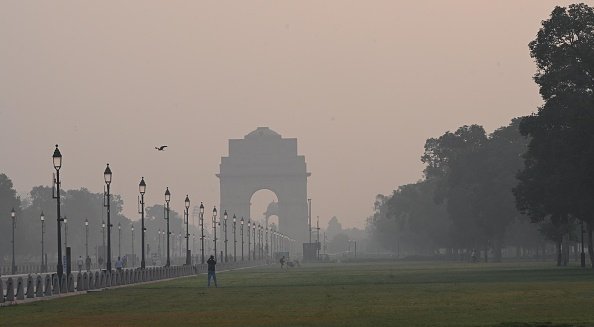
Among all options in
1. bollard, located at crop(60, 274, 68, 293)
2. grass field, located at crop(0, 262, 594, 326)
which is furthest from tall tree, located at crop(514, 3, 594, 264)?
bollard, located at crop(60, 274, 68, 293)

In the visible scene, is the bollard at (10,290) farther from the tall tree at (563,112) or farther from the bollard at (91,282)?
the tall tree at (563,112)

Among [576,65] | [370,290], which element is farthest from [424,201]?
[370,290]

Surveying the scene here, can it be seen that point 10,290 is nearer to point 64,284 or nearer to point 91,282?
point 64,284

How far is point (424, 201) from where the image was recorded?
562 feet

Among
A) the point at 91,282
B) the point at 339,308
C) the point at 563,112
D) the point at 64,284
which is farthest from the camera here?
the point at 563,112

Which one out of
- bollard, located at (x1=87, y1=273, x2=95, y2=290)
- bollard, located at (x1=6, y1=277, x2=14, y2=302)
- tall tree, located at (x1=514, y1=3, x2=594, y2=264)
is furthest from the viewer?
tall tree, located at (x1=514, y1=3, x2=594, y2=264)

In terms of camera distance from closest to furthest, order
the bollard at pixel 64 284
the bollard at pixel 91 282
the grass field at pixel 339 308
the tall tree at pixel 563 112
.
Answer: the grass field at pixel 339 308 → the bollard at pixel 64 284 → the bollard at pixel 91 282 → the tall tree at pixel 563 112

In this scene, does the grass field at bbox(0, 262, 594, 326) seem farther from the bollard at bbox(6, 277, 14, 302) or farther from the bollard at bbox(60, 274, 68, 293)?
the bollard at bbox(60, 274, 68, 293)

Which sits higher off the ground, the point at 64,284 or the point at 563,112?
the point at 563,112

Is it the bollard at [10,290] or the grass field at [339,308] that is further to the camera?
the bollard at [10,290]

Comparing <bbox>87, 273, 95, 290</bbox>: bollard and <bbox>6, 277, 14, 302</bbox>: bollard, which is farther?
<bbox>87, 273, 95, 290</bbox>: bollard

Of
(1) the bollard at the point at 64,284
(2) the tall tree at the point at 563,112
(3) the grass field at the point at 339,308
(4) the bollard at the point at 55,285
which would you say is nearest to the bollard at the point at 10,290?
(3) the grass field at the point at 339,308

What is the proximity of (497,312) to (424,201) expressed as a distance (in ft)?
460

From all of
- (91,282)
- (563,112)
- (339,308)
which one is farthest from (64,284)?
(563,112)
